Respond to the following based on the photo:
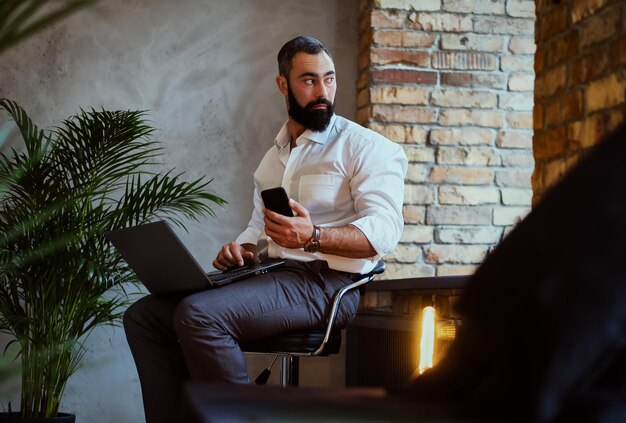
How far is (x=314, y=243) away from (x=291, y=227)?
89 millimetres

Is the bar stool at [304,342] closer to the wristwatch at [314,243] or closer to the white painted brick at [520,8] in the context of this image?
the wristwatch at [314,243]

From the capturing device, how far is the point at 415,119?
372 cm

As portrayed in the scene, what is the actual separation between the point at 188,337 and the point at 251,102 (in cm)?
181

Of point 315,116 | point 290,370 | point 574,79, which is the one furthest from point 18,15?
point 315,116

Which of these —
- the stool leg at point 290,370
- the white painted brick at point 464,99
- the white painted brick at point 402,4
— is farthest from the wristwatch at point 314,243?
the white painted brick at point 402,4

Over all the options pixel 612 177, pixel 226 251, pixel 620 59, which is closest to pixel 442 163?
pixel 226 251

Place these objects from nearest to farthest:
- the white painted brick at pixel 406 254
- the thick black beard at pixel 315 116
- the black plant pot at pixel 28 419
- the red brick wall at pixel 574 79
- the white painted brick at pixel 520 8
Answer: the red brick wall at pixel 574 79 < the thick black beard at pixel 315 116 < the black plant pot at pixel 28 419 < the white painted brick at pixel 406 254 < the white painted brick at pixel 520 8

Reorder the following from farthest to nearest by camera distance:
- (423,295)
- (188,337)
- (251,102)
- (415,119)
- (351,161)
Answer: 1. (251,102)
2. (415,119)
3. (423,295)
4. (351,161)
5. (188,337)

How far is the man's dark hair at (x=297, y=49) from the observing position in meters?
2.92

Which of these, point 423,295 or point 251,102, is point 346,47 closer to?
point 251,102

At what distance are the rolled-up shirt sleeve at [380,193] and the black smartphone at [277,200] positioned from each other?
0.69 feet

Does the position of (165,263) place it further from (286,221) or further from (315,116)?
(315,116)

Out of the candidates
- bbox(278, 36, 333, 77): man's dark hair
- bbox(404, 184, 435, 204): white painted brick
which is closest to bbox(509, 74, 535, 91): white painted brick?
bbox(404, 184, 435, 204): white painted brick

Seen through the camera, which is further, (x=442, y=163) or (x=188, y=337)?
(x=442, y=163)
